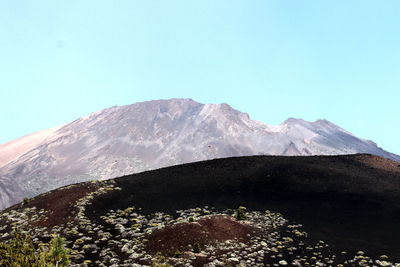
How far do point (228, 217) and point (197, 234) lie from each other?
5719 millimetres

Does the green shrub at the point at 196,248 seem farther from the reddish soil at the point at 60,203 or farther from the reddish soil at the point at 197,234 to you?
the reddish soil at the point at 60,203

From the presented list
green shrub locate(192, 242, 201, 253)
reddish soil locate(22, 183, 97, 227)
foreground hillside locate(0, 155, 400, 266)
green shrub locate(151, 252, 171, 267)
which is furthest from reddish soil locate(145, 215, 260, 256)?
reddish soil locate(22, 183, 97, 227)

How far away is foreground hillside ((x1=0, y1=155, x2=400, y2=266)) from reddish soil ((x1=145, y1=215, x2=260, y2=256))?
0.25ft

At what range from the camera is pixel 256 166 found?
56.1 metres

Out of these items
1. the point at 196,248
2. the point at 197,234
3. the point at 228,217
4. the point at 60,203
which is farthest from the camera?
the point at 60,203

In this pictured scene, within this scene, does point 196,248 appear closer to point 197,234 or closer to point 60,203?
point 197,234

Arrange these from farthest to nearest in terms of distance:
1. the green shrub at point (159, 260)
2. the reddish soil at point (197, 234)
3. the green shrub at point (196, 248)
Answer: the reddish soil at point (197, 234), the green shrub at point (196, 248), the green shrub at point (159, 260)

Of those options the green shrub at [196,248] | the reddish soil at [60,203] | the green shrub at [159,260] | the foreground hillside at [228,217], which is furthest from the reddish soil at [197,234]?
the reddish soil at [60,203]

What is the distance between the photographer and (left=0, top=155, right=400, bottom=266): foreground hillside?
2798 cm

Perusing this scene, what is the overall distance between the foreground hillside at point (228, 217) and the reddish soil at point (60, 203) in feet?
0.41

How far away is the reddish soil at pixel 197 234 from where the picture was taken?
28359 mm

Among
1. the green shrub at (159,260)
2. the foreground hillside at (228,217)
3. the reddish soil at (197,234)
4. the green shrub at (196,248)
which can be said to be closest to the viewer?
the green shrub at (159,260)

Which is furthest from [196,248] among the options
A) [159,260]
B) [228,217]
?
[228,217]

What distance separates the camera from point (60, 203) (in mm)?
38750
